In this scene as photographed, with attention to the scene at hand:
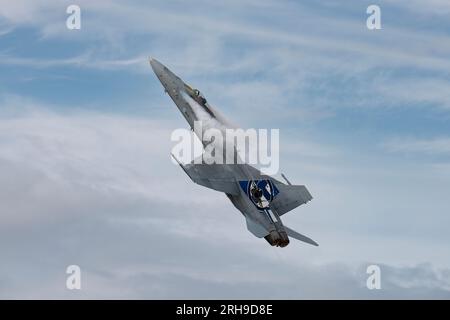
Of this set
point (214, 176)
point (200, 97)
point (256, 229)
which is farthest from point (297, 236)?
point (200, 97)

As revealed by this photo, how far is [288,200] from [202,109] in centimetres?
1487

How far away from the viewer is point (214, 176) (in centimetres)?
7194

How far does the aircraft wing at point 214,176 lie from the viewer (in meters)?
70.6

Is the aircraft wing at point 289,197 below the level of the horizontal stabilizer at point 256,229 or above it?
above

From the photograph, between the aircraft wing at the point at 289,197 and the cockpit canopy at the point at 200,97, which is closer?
the aircraft wing at the point at 289,197

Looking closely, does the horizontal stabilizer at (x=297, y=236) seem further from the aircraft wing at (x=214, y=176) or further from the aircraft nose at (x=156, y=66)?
the aircraft nose at (x=156, y=66)

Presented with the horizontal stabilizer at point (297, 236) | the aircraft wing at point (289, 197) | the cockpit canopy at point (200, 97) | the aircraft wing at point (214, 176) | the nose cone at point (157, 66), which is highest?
the nose cone at point (157, 66)

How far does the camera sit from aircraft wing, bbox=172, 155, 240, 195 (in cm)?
7062

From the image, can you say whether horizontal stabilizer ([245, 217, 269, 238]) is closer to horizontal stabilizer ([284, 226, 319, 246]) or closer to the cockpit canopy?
horizontal stabilizer ([284, 226, 319, 246])

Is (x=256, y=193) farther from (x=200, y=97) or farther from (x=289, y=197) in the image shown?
(x=200, y=97)

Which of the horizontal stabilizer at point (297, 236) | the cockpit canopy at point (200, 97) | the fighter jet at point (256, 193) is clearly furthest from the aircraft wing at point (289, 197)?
the cockpit canopy at point (200, 97)

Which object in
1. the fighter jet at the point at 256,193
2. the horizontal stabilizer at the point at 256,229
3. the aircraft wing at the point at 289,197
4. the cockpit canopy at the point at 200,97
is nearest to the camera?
the horizontal stabilizer at the point at 256,229

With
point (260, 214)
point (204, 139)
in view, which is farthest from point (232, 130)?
point (260, 214)
